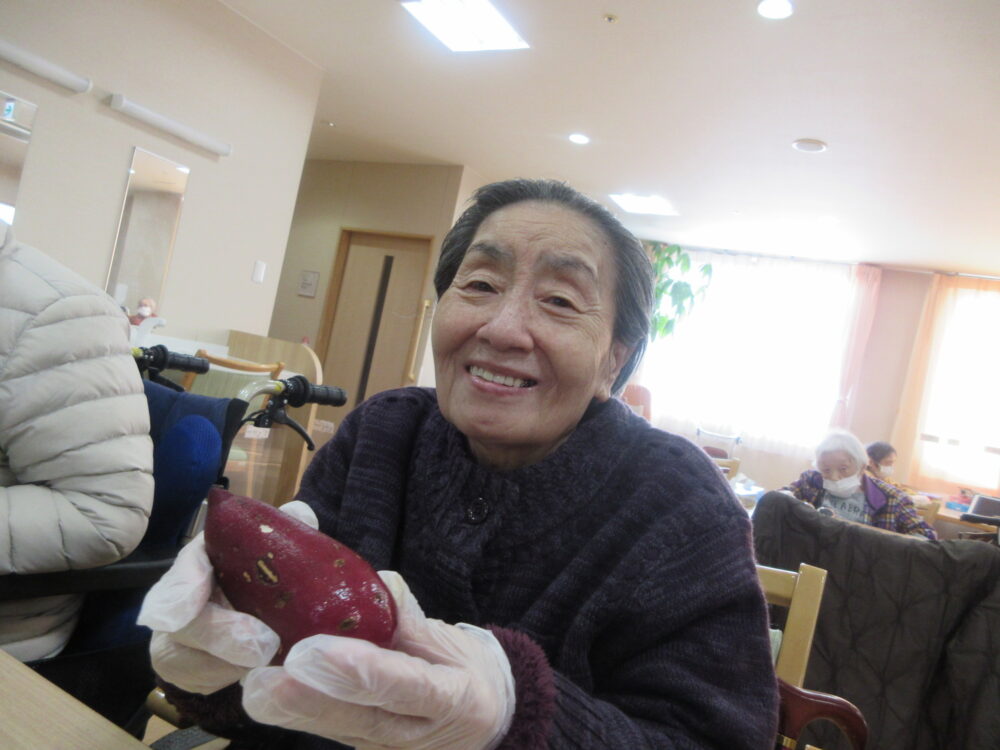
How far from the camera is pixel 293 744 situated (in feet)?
2.75

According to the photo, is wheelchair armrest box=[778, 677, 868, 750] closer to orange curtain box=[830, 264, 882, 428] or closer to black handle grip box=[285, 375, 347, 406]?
black handle grip box=[285, 375, 347, 406]

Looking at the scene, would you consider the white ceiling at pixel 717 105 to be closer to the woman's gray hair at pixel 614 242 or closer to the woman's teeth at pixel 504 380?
the woman's gray hair at pixel 614 242

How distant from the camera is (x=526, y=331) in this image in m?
0.89

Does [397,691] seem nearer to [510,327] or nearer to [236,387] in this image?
[510,327]

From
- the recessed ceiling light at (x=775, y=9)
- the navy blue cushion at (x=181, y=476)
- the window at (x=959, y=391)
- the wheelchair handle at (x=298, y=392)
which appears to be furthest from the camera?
the window at (x=959, y=391)

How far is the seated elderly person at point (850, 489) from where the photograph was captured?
3418 millimetres

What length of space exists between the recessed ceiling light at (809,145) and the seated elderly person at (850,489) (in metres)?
2.30

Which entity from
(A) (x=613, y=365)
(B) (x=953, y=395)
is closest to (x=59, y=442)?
(A) (x=613, y=365)

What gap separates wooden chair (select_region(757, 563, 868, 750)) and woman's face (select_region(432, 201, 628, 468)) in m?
0.40

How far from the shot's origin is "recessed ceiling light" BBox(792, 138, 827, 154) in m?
4.80

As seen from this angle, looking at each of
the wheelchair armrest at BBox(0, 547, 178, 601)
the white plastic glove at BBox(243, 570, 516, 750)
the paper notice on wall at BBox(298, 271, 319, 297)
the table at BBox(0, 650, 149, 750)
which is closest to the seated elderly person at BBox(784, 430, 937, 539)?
the wheelchair armrest at BBox(0, 547, 178, 601)

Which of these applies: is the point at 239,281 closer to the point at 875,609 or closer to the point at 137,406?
the point at 137,406

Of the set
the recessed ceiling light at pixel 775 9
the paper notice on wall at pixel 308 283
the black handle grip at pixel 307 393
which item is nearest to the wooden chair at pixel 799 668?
the black handle grip at pixel 307 393

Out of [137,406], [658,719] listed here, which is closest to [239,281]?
[137,406]
